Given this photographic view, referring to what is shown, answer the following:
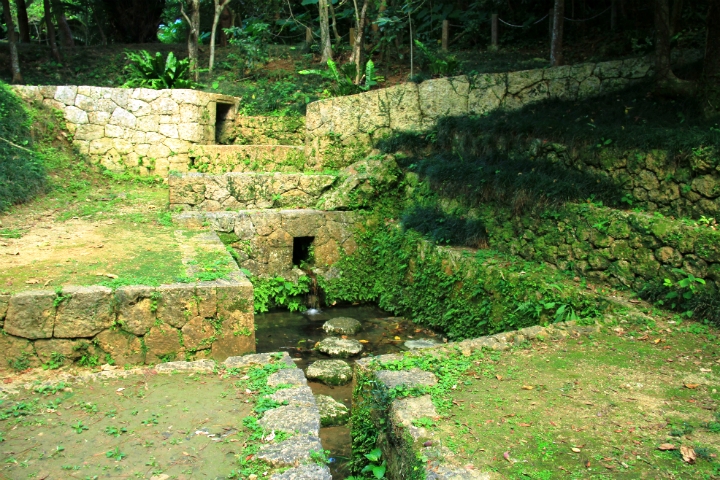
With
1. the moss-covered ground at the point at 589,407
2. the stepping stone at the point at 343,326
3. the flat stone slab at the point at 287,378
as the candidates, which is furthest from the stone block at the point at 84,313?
the stepping stone at the point at 343,326

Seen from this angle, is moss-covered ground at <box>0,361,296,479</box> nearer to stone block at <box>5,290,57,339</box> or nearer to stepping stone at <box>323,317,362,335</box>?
stone block at <box>5,290,57,339</box>

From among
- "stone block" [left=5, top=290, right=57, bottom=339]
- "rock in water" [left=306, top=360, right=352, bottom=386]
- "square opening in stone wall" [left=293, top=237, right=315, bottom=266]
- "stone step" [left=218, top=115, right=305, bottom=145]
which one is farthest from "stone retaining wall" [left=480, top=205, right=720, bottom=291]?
"stone step" [left=218, top=115, right=305, bottom=145]

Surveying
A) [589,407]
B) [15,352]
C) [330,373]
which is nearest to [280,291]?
[330,373]

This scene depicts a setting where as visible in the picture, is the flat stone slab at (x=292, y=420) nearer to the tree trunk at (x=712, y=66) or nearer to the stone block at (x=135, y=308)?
the stone block at (x=135, y=308)

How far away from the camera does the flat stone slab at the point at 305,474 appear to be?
2.79 m

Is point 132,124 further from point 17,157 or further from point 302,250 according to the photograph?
point 302,250

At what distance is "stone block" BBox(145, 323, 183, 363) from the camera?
177 inches

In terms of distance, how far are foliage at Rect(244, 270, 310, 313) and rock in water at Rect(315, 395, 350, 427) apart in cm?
318

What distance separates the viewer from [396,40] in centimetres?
1384

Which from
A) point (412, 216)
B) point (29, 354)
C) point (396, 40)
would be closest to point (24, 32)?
point (396, 40)

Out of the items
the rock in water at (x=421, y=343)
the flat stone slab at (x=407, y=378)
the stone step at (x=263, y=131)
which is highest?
the stone step at (x=263, y=131)

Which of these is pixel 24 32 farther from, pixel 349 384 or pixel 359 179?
pixel 349 384

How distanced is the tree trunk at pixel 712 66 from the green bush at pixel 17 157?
9.14 m

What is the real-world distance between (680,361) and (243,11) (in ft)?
56.7
